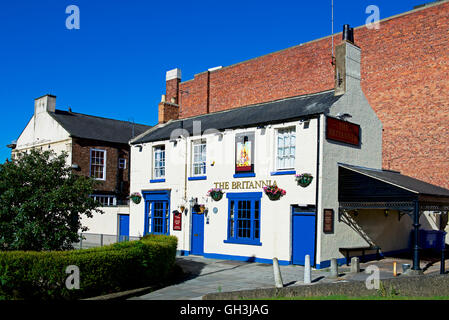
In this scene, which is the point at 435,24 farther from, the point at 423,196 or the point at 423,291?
the point at 423,291

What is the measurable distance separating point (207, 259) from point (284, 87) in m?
14.3

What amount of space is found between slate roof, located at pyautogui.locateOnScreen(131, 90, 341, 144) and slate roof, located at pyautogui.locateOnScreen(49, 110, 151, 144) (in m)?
8.56

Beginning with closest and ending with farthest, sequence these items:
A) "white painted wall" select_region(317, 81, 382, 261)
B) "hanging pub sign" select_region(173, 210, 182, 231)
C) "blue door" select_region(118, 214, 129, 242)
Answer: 1. "white painted wall" select_region(317, 81, 382, 261)
2. "hanging pub sign" select_region(173, 210, 182, 231)
3. "blue door" select_region(118, 214, 129, 242)

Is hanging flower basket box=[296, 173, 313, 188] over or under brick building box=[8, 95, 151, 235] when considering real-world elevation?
under

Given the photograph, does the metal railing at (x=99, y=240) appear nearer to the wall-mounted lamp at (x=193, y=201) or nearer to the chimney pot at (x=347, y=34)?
the wall-mounted lamp at (x=193, y=201)

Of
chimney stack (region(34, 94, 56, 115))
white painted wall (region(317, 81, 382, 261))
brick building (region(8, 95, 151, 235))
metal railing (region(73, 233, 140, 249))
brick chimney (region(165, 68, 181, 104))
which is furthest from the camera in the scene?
brick chimney (region(165, 68, 181, 104))

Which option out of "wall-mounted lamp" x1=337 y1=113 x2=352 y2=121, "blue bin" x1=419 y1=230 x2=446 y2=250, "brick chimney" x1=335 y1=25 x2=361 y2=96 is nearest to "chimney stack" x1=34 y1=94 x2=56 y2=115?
"brick chimney" x1=335 y1=25 x2=361 y2=96

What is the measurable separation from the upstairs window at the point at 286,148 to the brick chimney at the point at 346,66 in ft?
8.57

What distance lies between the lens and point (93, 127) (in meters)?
33.5

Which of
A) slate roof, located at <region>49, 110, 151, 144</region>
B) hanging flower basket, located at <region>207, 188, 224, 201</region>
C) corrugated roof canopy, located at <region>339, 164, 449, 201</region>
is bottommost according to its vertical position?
hanging flower basket, located at <region>207, 188, 224, 201</region>

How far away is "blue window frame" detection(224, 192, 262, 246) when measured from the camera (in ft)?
61.1

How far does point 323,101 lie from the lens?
18438 millimetres

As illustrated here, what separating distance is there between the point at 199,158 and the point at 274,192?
492cm

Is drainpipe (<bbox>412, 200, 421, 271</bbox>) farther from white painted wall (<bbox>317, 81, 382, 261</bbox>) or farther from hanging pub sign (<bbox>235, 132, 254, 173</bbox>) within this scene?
hanging pub sign (<bbox>235, 132, 254, 173</bbox>)
